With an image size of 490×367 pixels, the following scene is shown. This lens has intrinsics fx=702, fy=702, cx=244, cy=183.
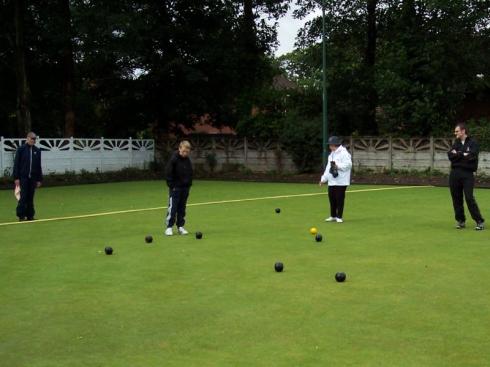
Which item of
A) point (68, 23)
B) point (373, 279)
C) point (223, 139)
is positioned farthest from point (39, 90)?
point (373, 279)

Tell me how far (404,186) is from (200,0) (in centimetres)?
1745

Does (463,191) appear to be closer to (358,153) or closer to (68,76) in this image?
(358,153)

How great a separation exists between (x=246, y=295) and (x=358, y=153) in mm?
27207

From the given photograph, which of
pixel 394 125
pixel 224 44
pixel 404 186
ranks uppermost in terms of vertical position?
pixel 224 44

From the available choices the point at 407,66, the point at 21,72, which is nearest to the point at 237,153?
the point at 407,66

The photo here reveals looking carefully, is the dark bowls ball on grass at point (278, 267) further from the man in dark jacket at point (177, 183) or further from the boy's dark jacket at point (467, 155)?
the boy's dark jacket at point (467, 155)

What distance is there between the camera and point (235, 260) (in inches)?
385

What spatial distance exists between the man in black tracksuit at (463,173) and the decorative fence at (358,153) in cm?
1766

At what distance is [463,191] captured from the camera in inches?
516

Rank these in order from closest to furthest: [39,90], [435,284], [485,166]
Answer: [435,284]
[485,166]
[39,90]

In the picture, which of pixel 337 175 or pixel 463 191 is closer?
pixel 463 191

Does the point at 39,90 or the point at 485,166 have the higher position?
the point at 39,90

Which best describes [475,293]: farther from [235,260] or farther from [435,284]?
[235,260]

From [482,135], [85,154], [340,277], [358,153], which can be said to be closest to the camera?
[340,277]
